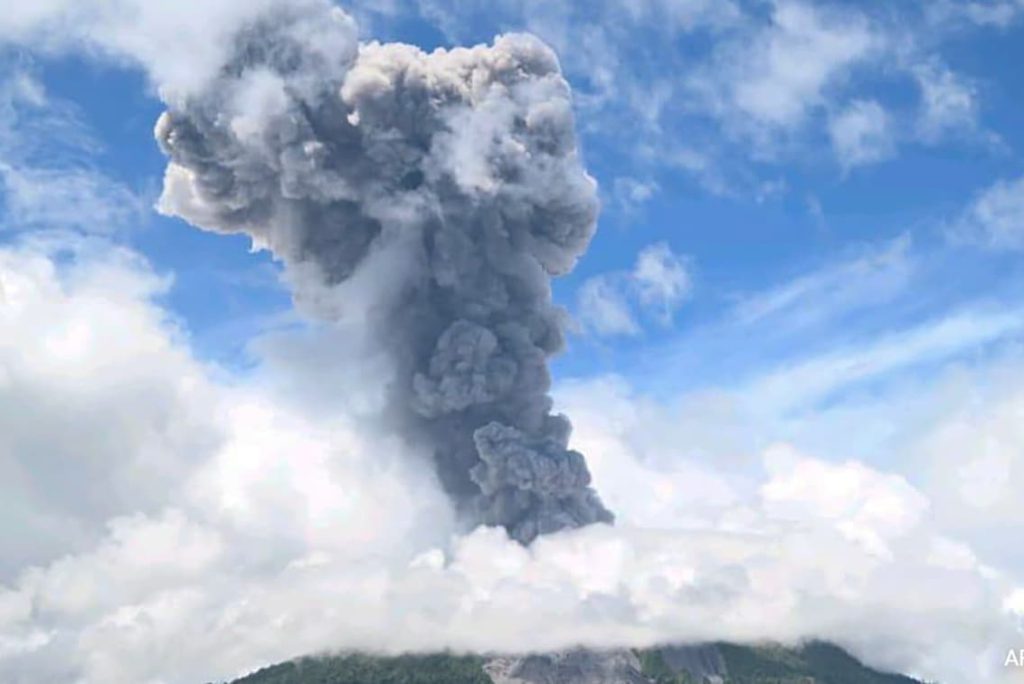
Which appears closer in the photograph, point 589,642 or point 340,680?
point 589,642

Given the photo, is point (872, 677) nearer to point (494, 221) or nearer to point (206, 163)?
point (494, 221)

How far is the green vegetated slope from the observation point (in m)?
152

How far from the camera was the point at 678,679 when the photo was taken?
14962 cm

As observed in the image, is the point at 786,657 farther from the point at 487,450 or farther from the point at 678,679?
the point at 487,450

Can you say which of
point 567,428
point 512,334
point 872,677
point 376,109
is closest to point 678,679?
point 872,677

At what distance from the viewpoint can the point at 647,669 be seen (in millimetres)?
146500

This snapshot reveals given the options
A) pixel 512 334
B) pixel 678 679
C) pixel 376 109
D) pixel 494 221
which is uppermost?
pixel 376 109

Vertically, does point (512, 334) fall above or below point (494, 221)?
below

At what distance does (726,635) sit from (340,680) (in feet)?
227

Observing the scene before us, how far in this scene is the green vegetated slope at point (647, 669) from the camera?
498 feet

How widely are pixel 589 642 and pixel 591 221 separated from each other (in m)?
75.9

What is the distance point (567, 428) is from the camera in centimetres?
10288

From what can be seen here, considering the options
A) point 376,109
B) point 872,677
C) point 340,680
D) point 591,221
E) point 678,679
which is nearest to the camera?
point 376,109

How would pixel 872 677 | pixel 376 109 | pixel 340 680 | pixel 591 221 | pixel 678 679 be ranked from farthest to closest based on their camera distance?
pixel 872 677, pixel 340 680, pixel 678 679, pixel 591 221, pixel 376 109
